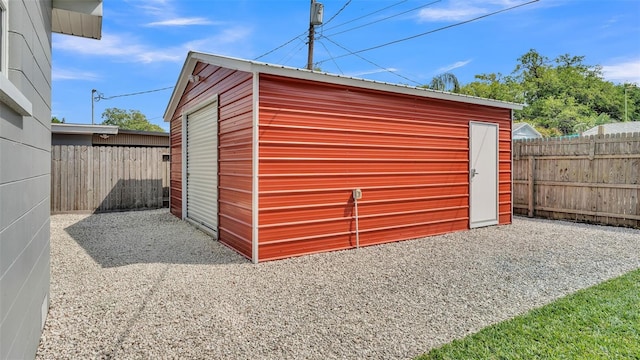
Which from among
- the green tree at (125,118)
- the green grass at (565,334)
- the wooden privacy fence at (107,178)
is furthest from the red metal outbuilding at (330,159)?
the green tree at (125,118)

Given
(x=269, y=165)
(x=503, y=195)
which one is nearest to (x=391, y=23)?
(x=503, y=195)

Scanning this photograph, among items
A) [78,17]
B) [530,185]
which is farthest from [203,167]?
[530,185]

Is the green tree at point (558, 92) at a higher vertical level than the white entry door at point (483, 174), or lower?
higher

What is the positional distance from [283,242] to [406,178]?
2494 millimetres

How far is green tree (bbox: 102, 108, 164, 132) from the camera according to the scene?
132ft

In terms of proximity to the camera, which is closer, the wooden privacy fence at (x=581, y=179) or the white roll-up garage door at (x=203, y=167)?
the white roll-up garage door at (x=203, y=167)

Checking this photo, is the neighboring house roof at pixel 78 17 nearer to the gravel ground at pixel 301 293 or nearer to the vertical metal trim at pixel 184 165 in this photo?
the gravel ground at pixel 301 293

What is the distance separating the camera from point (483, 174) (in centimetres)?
680

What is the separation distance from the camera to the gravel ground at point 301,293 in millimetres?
2363

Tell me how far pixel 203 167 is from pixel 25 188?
15.5ft

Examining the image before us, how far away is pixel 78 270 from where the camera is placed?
4055 millimetres

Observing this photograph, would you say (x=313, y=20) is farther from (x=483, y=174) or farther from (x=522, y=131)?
(x=522, y=131)

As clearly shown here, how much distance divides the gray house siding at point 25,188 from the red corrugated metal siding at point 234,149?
86.8 inches

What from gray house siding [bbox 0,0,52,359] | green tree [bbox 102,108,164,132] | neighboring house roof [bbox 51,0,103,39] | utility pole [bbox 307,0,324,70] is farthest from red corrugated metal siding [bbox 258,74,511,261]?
green tree [bbox 102,108,164,132]
